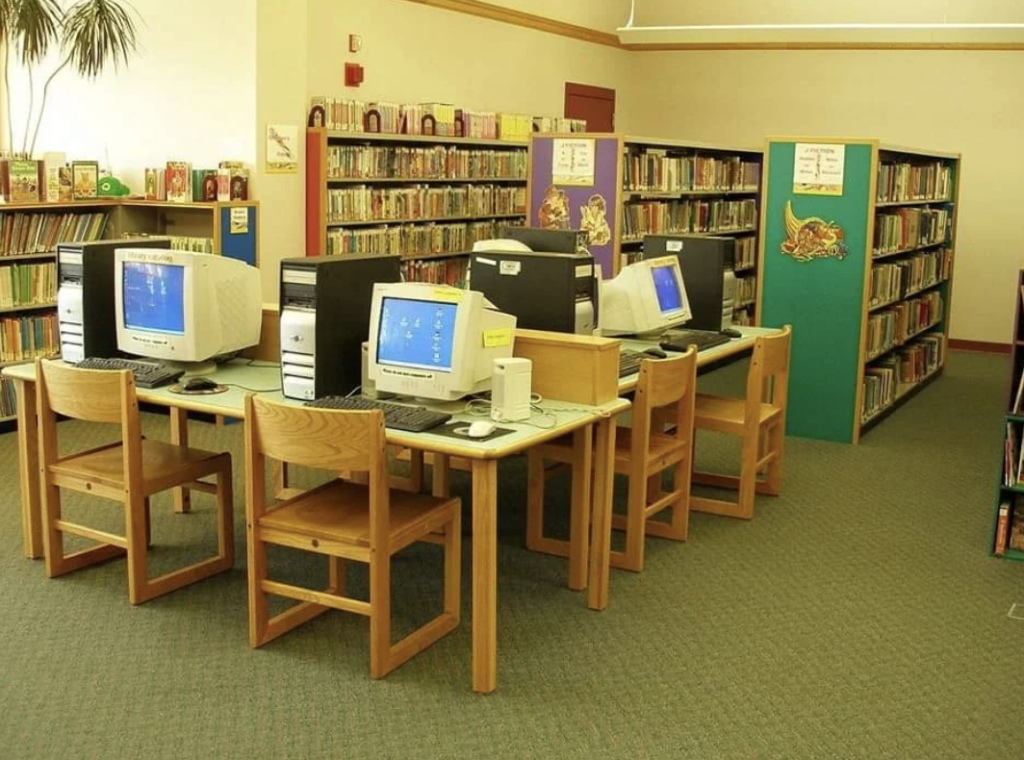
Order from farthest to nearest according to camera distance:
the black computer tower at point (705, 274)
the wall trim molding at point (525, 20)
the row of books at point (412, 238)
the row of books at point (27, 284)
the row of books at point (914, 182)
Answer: the wall trim molding at point (525, 20) < the row of books at point (412, 238) < the row of books at point (914, 182) < the row of books at point (27, 284) < the black computer tower at point (705, 274)

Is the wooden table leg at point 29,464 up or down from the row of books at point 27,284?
down

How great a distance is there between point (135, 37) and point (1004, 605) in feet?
19.2

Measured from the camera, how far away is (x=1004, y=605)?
4.52 metres

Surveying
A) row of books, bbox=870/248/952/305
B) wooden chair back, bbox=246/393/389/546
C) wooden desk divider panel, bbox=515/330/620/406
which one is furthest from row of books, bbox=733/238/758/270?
wooden chair back, bbox=246/393/389/546

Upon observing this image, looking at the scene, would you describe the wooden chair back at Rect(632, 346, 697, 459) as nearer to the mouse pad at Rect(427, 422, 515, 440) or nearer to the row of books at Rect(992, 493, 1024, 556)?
the mouse pad at Rect(427, 422, 515, 440)

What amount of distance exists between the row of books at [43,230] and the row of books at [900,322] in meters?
4.72

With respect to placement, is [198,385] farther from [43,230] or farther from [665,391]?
[43,230]

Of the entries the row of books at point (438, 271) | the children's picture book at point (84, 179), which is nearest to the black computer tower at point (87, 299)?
the children's picture book at point (84, 179)

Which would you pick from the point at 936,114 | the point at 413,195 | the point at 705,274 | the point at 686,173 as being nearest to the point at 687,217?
the point at 686,173

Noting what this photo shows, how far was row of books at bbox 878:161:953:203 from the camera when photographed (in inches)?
299

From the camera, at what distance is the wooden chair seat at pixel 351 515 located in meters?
3.68

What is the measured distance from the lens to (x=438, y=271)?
28.5 ft

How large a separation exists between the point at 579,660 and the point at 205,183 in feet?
13.8

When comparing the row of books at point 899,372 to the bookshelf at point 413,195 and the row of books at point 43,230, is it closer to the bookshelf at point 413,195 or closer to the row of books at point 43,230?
the bookshelf at point 413,195
